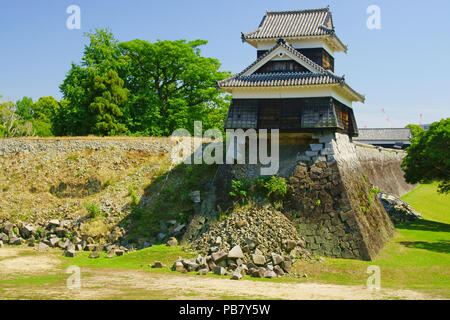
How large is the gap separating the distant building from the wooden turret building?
49891 millimetres

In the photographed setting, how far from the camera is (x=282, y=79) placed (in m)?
23.8

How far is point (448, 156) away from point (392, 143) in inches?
1765

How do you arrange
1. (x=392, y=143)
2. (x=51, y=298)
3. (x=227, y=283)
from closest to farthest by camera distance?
(x=51, y=298) → (x=227, y=283) → (x=392, y=143)

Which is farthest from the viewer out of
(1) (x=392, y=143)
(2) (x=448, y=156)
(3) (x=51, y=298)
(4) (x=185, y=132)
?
(1) (x=392, y=143)

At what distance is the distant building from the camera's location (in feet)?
240

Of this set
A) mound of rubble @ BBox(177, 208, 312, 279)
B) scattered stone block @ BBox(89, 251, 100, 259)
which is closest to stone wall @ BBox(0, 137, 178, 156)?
scattered stone block @ BBox(89, 251, 100, 259)

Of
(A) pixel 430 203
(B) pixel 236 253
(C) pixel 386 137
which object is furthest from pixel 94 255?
(C) pixel 386 137

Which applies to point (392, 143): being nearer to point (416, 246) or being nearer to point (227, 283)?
point (416, 246)

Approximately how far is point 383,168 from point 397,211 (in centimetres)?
1308

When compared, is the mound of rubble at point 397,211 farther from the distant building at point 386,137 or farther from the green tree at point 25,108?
the green tree at point 25,108

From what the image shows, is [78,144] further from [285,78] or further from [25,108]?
[25,108]

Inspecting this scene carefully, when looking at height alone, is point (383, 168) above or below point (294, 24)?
below
